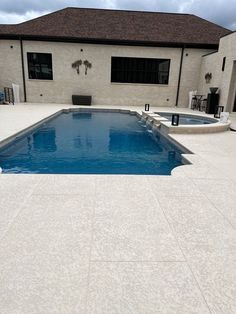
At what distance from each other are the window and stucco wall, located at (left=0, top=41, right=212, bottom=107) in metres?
0.25

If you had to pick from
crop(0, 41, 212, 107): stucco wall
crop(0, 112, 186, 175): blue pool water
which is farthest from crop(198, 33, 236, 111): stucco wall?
crop(0, 112, 186, 175): blue pool water

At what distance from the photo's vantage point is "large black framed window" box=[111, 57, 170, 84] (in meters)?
15.2

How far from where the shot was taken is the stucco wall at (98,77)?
14656mm

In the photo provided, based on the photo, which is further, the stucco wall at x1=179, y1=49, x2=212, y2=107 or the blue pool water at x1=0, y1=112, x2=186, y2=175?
the stucco wall at x1=179, y1=49, x2=212, y2=107

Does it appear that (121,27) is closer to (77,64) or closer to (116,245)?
(77,64)

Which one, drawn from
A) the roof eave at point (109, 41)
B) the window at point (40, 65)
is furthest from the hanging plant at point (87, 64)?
the window at point (40, 65)

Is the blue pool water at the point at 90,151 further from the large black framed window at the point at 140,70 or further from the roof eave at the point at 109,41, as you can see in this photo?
the roof eave at the point at 109,41

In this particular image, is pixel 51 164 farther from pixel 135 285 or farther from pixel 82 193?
pixel 135 285

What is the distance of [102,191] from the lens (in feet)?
10.8

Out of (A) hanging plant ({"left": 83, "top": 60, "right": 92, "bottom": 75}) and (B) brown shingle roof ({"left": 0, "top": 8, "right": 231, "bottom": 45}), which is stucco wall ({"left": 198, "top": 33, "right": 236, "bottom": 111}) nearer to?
(B) brown shingle roof ({"left": 0, "top": 8, "right": 231, "bottom": 45})

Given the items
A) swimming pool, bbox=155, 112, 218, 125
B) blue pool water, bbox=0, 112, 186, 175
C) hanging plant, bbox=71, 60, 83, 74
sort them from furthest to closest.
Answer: hanging plant, bbox=71, 60, 83, 74, swimming pool, bbox=155, 112, 218, 125, blue pool water, bbox=0, 112, 186, 175

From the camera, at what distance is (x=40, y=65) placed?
1497 centimetres

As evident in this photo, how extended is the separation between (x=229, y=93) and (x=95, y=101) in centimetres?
784

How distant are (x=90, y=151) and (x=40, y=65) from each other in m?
11.1
